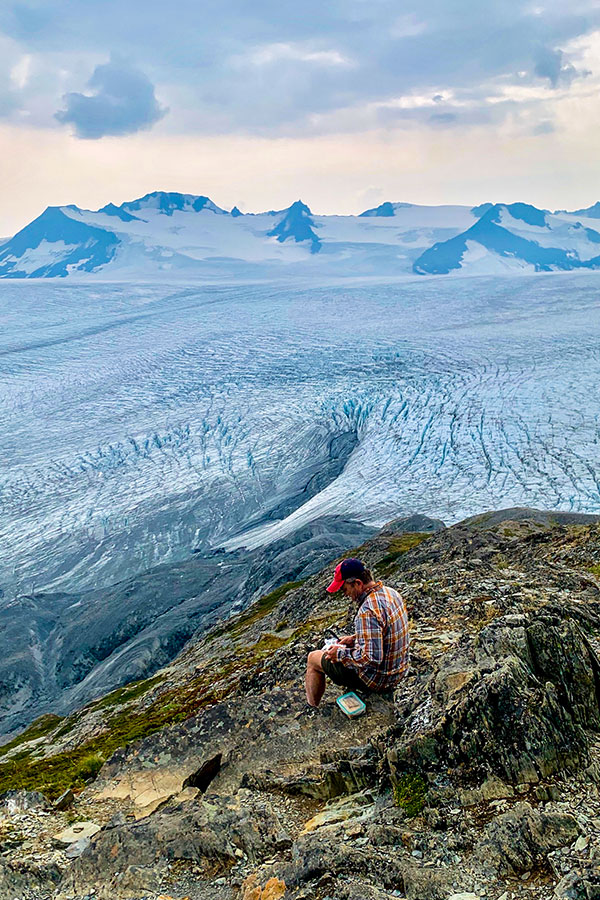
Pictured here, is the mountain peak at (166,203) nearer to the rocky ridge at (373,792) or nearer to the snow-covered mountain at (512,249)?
the snow-covered mountain at (512,249)

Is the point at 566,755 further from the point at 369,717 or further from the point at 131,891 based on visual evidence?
the point at 131,891

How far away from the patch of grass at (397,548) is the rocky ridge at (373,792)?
11501mm

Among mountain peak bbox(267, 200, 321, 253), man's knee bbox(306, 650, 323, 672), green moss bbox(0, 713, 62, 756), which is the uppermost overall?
mountain peak bbox(267, 200, 321, 253)

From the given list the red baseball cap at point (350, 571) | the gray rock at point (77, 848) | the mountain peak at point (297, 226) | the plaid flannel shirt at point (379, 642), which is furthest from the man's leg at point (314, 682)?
the mountain peak at point (297, 226)

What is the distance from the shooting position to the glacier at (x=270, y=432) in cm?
3534

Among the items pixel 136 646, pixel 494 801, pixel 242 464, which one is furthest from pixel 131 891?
pixel 242 464

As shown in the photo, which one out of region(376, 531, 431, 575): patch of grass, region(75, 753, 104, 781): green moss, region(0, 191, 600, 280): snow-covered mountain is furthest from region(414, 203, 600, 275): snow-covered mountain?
region(75, 753, 104, 781): green moss

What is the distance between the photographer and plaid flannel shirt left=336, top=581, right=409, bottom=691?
20.2 ft

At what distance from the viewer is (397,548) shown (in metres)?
23.0

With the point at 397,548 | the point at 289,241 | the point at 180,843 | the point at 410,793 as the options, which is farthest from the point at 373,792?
the point at 289,241

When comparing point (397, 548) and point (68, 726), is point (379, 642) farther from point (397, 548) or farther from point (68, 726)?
point (397, 548)

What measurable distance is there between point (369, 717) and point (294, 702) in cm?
97

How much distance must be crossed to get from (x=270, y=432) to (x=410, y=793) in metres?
38.7

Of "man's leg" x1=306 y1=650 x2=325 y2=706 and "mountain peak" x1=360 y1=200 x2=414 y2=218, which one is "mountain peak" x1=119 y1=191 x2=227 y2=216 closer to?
"mountain peak" x1=360 y1=200 x2=414 y2=218
